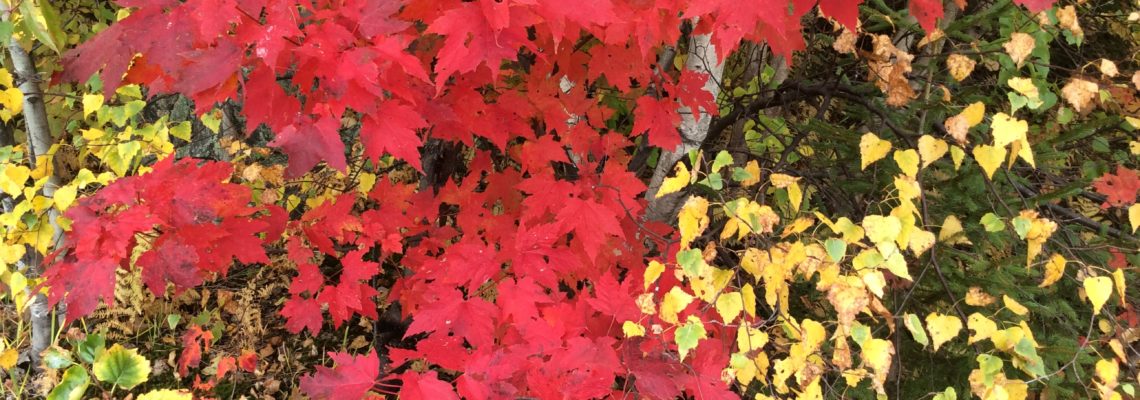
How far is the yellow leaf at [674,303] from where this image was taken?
1.57m

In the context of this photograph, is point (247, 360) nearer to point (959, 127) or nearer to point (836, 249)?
point (836, 249)

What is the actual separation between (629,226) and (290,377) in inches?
80.5

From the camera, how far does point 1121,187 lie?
180 cm

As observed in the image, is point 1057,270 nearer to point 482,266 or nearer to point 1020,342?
point 1020,342

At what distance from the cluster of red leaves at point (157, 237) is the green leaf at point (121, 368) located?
398mm

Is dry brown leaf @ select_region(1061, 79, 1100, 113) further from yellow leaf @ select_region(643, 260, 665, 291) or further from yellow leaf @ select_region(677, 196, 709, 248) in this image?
yellow leaf @ select_region(643, 260, 665, 291)

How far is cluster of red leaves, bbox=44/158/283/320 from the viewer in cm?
174

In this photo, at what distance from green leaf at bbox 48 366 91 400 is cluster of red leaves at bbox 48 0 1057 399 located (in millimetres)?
442

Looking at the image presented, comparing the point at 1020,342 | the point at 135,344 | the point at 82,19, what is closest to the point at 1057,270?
the point at 1020,342

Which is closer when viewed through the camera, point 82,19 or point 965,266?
point 965,266

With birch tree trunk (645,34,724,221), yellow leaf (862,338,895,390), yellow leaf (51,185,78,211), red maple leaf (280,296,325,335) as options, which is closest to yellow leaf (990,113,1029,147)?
yellow leaf (862,338,895,390)

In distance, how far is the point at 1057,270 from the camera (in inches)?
60.9

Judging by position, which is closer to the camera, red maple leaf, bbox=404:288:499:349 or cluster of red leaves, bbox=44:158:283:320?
cluster of red leaves, bbox=44:158:283:320

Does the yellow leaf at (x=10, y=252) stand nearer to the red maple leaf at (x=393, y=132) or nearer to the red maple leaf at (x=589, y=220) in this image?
the red maple leaf at (x=393, y=132)
